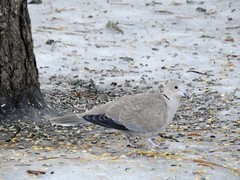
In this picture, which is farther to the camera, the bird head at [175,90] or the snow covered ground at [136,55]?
the bird head at [175,90]

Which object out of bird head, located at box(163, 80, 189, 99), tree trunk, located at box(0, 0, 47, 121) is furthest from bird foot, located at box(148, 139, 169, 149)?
tree trunk, located at box(0, 0, 47, 121)

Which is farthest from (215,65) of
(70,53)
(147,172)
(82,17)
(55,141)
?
(147,172)

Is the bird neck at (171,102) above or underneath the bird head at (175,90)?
underneath

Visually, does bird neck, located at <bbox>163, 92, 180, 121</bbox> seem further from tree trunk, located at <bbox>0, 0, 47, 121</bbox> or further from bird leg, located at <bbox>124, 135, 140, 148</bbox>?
tree trunk, located at <bbox>0, 0, 47, 121</bbox>

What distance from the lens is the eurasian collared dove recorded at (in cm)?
577

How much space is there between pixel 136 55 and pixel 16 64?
2993mm

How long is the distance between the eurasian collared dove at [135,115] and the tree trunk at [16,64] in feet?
2.80

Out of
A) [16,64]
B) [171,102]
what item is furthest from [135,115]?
[16,64]

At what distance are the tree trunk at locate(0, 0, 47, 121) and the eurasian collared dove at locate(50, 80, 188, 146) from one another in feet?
2.80

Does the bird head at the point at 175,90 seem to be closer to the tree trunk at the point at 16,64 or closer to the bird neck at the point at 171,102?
the bird neck at the point at 171,102

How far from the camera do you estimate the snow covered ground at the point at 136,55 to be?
17.5 ft

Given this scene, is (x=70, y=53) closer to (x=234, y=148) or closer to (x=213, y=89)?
(x=213, y=89)

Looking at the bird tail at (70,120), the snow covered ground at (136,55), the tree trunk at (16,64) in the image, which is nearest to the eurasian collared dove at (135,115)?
the bird tail at (70,120)

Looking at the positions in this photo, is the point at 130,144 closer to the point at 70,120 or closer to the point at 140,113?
the point at 140,113
